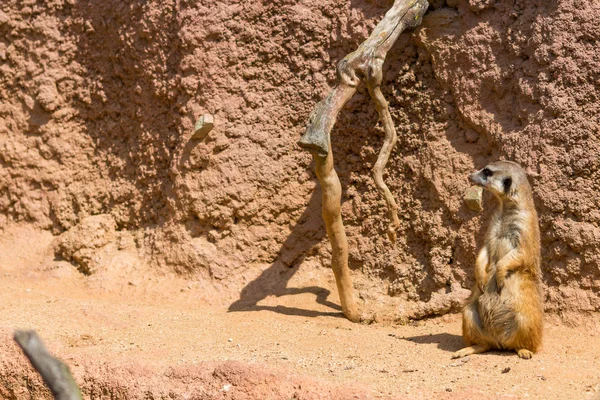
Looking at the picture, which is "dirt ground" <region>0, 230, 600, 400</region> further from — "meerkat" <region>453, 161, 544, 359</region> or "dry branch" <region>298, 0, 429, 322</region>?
"dry branch" <region>298, 0, 429, 322</region>

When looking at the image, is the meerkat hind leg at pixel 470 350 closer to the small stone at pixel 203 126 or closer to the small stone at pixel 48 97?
the small stone at pixel 203 126

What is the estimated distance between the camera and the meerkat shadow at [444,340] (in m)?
4.93

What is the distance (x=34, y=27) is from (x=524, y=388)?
5064 millimetres

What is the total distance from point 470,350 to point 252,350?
125cm

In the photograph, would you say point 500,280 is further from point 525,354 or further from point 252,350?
point 252,350

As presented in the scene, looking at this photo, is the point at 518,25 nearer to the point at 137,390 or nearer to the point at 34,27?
the point at 137,390

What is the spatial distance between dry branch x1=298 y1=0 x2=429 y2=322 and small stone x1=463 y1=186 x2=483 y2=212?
56cm

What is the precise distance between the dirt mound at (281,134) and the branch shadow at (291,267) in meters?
0.01

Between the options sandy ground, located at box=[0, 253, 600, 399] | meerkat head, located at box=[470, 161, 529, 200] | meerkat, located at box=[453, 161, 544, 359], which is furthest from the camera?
meerkat head, located at box=[470, 161, 529, 200]

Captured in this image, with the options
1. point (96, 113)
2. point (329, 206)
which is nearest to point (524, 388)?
point (329, 206)

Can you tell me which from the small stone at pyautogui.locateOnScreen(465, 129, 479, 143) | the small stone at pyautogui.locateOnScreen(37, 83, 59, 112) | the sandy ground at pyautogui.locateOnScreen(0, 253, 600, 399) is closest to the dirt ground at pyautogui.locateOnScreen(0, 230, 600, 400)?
the sandy ground at pyautogui.locateOnScreen(0, 253, 600, 399)

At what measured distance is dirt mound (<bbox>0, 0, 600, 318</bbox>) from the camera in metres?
5.39

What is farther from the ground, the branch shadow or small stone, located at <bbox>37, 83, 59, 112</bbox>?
small stone, located at <bbox>37, 83, 59, 112</bbox>

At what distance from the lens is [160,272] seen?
626cm
